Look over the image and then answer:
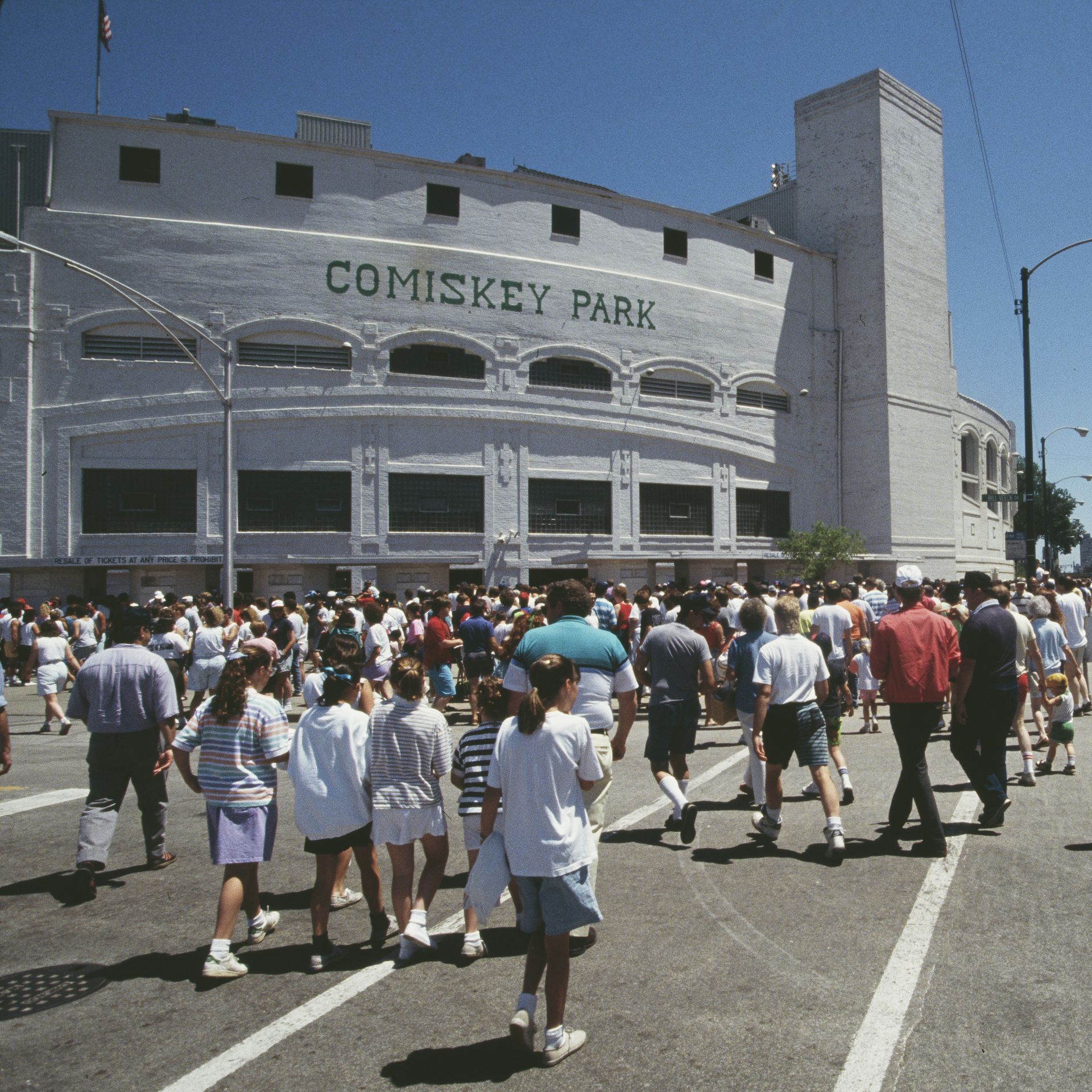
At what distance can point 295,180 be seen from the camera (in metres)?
31.5

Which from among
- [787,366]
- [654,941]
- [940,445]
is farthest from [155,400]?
[940,445]

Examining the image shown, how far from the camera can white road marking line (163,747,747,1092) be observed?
12.5ft

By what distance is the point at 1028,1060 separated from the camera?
3783 mm

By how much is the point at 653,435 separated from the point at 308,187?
15153 mm

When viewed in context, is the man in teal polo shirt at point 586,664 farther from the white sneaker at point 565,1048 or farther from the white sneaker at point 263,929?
the white sneaker at point 263,929

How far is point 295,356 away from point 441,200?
7988mm

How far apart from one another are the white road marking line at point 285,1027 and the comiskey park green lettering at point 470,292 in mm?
28720

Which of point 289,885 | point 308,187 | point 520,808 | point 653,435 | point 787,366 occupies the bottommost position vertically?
point 289,885

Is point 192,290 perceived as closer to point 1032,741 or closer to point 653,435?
point 653,435

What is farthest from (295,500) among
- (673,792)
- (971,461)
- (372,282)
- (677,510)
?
(971,461)

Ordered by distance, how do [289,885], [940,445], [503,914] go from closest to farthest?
1. [503,914]
2. [289,885]
3. [940,445]

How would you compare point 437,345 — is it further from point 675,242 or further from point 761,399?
point 761,399

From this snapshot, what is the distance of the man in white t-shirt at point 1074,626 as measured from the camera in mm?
12258

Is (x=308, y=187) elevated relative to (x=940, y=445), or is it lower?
elevated
